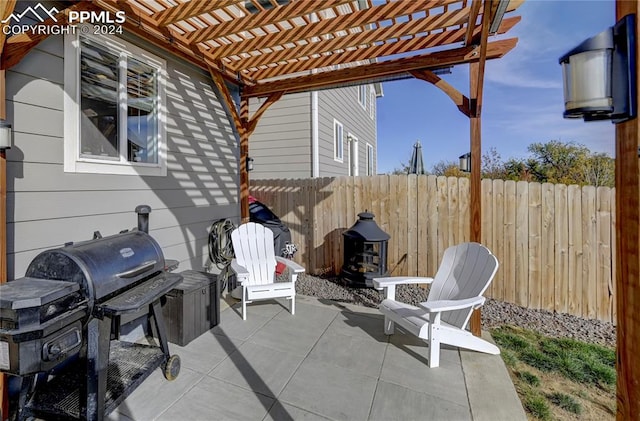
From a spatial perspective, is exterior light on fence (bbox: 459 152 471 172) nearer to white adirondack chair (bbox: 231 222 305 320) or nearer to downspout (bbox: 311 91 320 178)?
white adirondack chair (bbox: 231 222 305 320)

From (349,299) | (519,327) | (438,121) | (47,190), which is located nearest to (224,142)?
(47,190)

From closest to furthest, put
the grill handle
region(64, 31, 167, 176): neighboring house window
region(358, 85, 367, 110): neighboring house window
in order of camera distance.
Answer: the grill handle
region(64, 31, 167, 176): neighboring house window
region(358, 85, 367, 110): neighboring house window

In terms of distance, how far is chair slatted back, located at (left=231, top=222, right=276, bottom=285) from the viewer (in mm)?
3986

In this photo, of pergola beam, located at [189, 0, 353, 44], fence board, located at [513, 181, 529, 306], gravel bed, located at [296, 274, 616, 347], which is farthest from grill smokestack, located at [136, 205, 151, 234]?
fence board, located at [513, 181, 529, 306]

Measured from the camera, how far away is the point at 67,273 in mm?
1811

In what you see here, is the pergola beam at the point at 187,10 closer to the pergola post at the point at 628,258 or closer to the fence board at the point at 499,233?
the pergola post at the point at 628,258

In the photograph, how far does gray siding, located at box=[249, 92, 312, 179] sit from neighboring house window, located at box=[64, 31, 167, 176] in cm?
366

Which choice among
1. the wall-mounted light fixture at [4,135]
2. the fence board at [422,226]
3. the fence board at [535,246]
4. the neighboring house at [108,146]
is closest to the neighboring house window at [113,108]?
the neighboring house at [108,146]

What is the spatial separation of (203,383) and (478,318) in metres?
2.72

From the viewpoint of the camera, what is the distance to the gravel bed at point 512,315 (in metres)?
3.68

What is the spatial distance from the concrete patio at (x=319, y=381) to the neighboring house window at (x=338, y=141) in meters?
5.63

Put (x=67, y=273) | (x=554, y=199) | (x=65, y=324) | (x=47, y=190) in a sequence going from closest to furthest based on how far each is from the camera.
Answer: (x=65, y=324) → (x=67, y=273) → (x=47, y=190) → (x=554, y=199)

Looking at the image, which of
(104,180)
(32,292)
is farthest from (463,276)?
(104,180)

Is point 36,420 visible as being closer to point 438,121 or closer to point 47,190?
point 47,190
